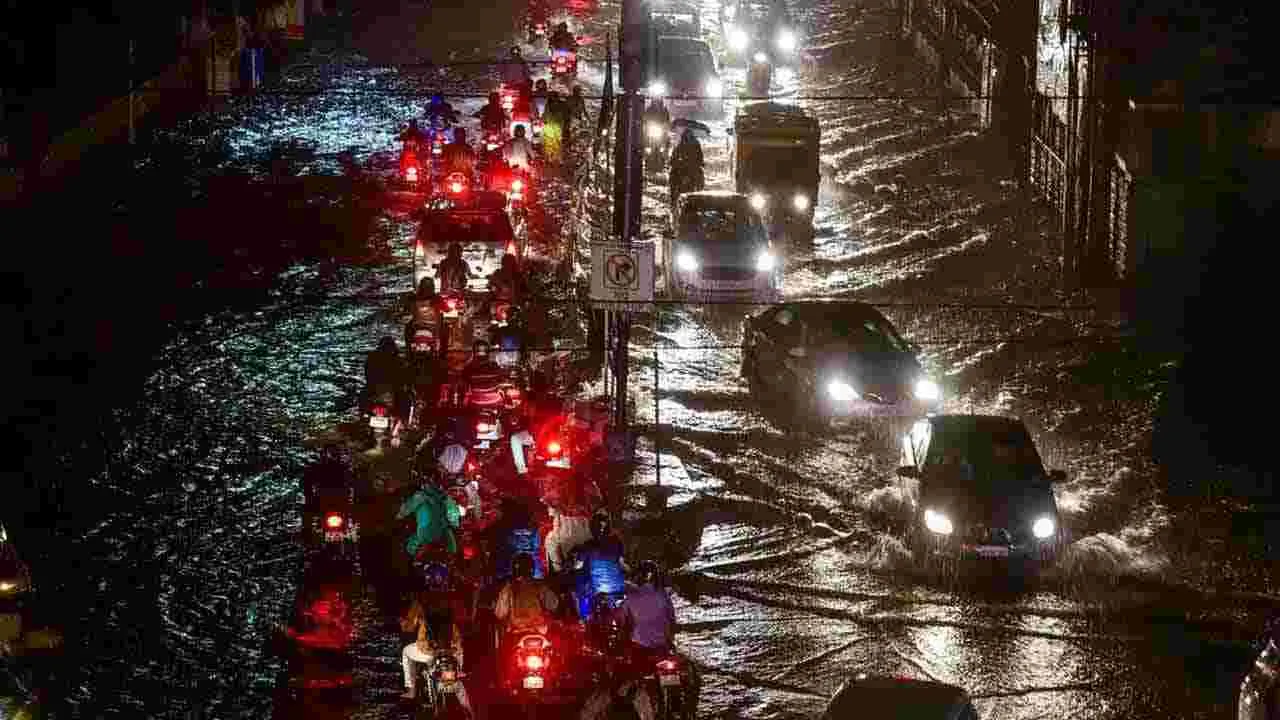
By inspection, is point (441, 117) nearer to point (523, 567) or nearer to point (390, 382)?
point (390, 382)

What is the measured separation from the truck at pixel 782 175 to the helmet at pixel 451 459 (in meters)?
14.4

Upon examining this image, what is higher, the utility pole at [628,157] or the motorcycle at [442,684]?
the utility pole at [628,157]

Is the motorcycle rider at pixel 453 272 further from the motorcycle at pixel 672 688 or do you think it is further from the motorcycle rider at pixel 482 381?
the motorcycle at pixel 672 688

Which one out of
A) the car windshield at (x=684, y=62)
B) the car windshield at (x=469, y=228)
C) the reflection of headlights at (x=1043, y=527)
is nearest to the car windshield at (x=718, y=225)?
the car windshield at (x=469, y=228)

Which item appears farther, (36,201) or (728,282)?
(36,201)

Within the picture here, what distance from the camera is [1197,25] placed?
1204 inches

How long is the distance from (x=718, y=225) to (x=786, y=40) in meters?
17.9

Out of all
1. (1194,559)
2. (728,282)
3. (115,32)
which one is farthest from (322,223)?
(1194,559)

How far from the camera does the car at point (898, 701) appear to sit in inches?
539

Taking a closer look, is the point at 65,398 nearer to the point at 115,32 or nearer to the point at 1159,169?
the point at 1159,169

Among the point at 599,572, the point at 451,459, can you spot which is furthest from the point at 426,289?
the point at 599,572

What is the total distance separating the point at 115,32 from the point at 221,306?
15.9m

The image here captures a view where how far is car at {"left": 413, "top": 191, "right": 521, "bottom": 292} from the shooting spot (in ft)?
90.0

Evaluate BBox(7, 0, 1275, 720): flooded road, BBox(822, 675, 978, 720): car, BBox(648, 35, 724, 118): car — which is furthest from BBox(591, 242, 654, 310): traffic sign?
BBox(648, 35, 724, 118): car
